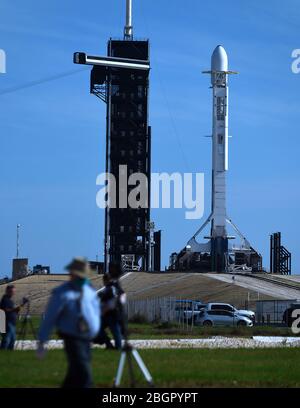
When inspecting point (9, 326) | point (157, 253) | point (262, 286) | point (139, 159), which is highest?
point (139, 159)

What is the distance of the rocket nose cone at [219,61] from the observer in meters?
88.4

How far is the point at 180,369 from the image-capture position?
17.1 m

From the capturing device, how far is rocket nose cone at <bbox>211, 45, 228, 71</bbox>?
88375 mm

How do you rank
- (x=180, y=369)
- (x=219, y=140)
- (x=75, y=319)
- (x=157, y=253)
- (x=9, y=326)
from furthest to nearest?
(x=157, y=253)
(x=219, y=140)
(x=9, y=326)
(x=180, y=369)
(x=75, y=319)

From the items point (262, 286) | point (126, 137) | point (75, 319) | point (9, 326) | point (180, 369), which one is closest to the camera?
point (75, 319)

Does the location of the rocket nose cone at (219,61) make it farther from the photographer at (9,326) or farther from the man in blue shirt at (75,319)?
the man in blue shirt at (75,319)

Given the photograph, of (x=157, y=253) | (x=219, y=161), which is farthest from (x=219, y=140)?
(x=157, y=253)

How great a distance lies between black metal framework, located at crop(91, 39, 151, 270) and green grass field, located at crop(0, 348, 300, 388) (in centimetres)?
5948

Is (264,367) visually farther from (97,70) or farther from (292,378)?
(97,70)

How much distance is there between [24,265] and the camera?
313 feet

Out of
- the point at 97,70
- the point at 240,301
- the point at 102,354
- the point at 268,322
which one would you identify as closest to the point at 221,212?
the point at 97,70

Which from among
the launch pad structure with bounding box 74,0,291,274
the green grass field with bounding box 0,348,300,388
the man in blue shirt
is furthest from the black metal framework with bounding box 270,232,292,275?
the man in blue shirt

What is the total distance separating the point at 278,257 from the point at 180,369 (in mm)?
78250

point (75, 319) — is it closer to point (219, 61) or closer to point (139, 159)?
point (139, 159)
